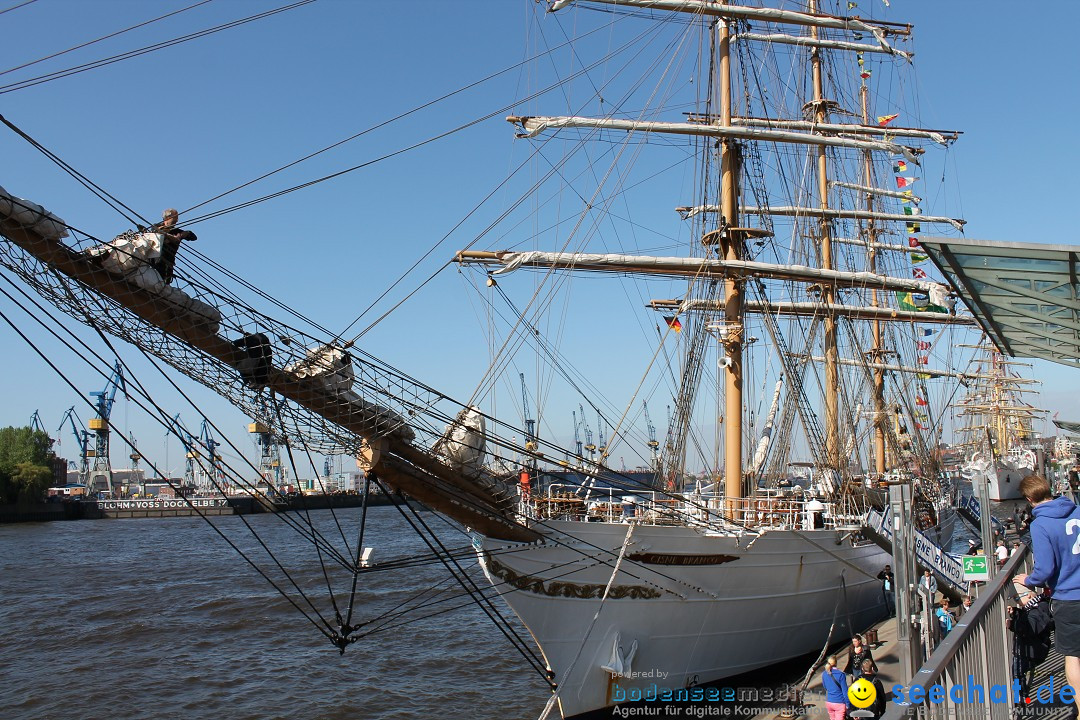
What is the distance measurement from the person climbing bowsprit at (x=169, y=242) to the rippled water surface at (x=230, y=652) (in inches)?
268

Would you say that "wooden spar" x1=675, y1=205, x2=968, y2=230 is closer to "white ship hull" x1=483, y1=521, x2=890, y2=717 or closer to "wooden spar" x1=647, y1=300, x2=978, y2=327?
"wooden spar" x1=647, y1=300, x2=978, y2=327

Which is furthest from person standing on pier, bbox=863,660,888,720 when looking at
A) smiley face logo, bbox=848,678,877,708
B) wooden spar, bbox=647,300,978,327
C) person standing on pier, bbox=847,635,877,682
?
wooden spar, bbox=647,300,978,327

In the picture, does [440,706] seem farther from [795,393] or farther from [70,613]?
[70,613]

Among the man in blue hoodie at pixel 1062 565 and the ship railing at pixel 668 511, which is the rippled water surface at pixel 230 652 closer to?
the ship railing at pixel 668 511

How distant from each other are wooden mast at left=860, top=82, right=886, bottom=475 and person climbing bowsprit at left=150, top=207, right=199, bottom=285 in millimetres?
28757

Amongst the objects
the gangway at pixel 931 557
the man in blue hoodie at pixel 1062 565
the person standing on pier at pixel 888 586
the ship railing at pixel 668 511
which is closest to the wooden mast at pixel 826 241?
the person standing on pier at pixel 888 586

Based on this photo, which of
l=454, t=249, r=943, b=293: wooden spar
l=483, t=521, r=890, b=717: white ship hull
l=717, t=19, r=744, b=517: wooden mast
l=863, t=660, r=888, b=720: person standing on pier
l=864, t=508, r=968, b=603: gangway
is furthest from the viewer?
l=454, t=249, r=943, b=293: wooden spar

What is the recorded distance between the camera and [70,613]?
2709 cm

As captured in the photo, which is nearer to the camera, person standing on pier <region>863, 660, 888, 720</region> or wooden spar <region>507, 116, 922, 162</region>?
person standing on pier <region>863, 660, 888, 720</region>

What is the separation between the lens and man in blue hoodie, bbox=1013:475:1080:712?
4691 millimetres

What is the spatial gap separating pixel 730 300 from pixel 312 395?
12.1 m

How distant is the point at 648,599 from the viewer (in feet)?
45.8

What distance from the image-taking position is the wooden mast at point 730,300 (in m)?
17.7

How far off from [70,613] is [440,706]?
1637 cm
